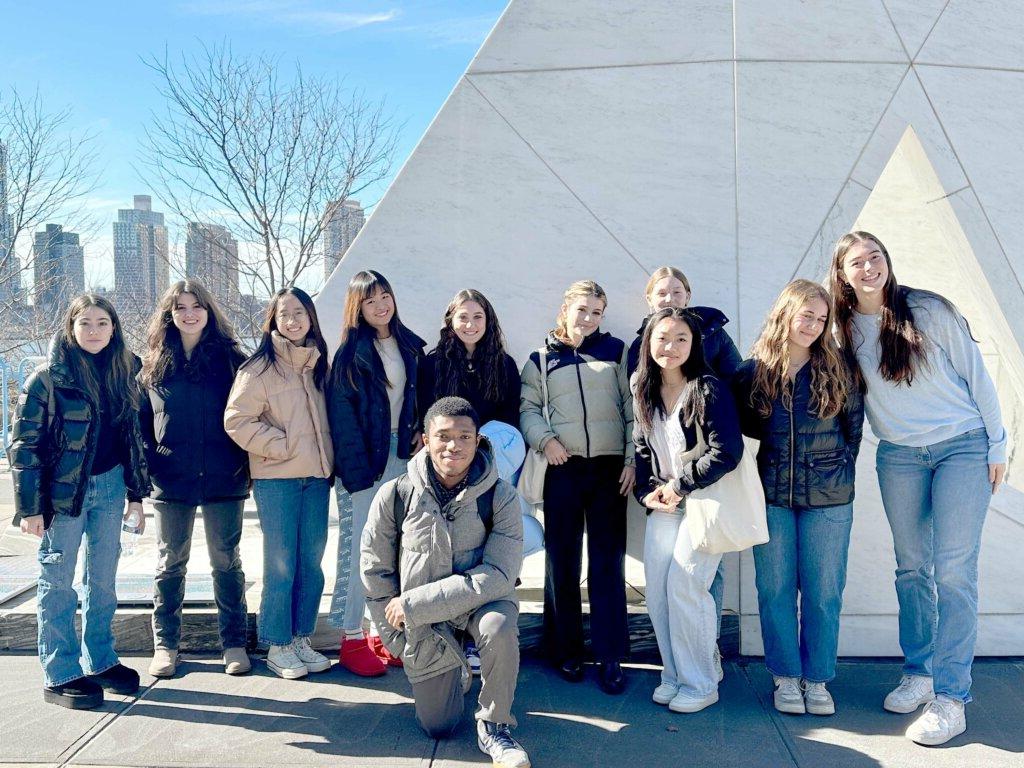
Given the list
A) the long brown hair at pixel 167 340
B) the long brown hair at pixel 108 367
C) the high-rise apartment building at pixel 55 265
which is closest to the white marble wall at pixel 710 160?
the long brown hair at pixel 167 340

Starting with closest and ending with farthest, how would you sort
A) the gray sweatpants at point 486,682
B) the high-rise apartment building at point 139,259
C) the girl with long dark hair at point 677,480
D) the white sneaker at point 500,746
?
the white sneaker at point 500,746 → the gray sweatpants at point 486,682 → the girl with long dark hair at point 677,480 → the high-rise apartment building at point 139,259

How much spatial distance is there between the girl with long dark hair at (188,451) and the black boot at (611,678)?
1.68 metres

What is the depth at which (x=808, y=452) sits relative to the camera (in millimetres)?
3633

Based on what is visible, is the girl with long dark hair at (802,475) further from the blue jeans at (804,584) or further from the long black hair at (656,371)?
the long black hair at (656,371)

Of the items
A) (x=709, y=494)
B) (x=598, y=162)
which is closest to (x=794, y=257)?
(x=598, y=162)

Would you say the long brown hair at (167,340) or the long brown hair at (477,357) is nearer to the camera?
the long brown hair at (167,340)

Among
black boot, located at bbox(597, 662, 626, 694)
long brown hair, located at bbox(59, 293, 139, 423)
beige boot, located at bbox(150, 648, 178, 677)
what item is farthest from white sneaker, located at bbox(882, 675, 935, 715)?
long brown hair, located at bbox(59, 293, 139, 423)

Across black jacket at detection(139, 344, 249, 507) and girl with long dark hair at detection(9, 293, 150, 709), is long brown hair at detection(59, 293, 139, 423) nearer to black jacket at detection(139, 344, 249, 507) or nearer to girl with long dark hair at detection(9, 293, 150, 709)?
girl with long dark hair at detection(9, 293, 150, 709)

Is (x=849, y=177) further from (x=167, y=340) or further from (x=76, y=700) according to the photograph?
(x=76, y=700)

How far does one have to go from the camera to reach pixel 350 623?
13.7 ft

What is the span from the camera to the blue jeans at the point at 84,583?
378 cm

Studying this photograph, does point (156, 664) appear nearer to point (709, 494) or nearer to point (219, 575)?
point (219, 575)

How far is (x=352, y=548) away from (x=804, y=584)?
2055 mm

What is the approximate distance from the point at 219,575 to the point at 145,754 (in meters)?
0.95
